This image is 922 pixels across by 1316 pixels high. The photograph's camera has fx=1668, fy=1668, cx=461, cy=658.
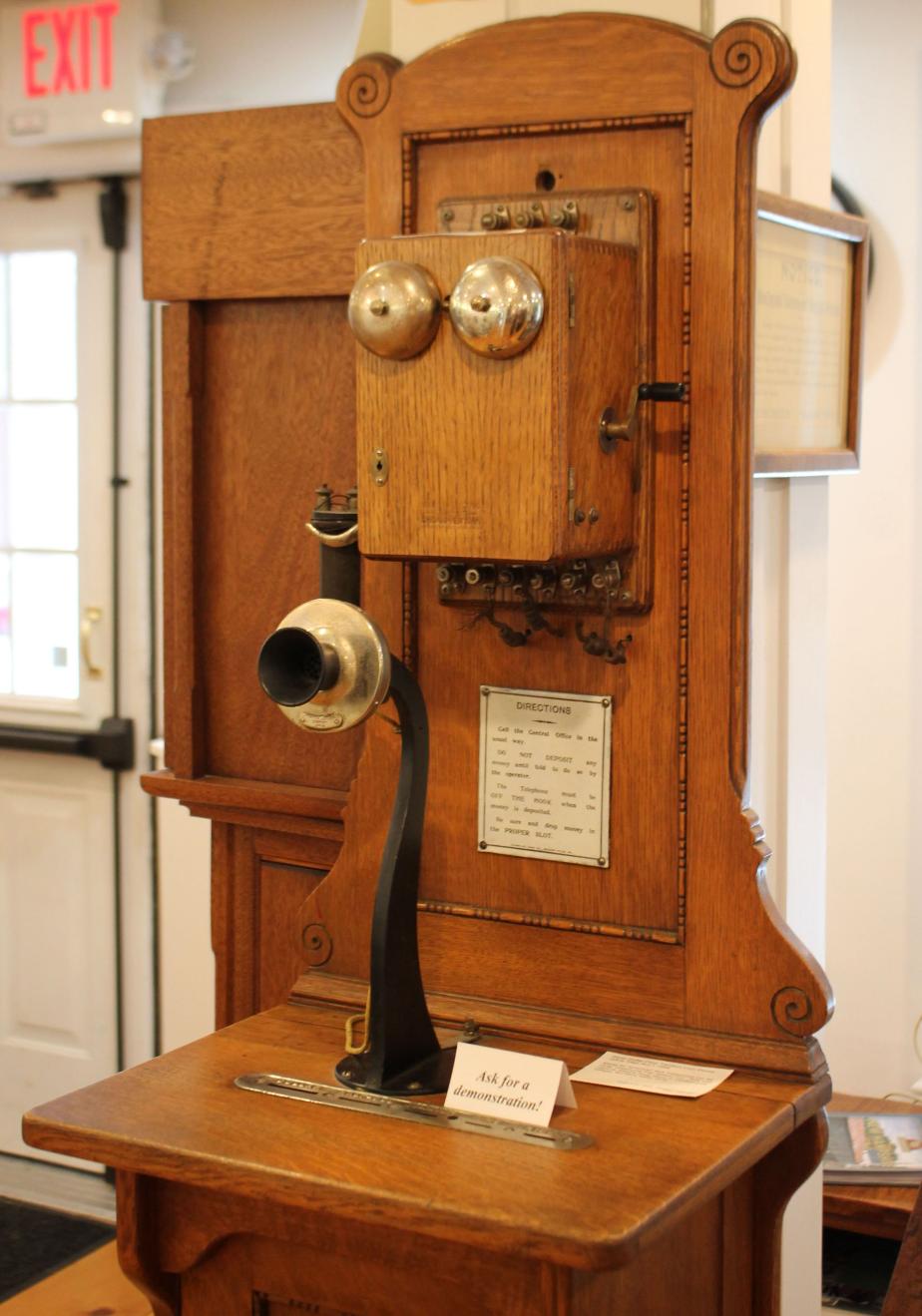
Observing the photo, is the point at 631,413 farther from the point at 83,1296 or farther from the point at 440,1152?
the point at 83,1296

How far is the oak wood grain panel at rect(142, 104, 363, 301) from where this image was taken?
1.98 m

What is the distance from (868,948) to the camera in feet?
10.4

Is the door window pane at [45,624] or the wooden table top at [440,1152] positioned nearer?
the wooden table top at [440,1152]

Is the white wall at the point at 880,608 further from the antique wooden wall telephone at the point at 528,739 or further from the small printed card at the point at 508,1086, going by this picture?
the small printed card at the point at 508,1086

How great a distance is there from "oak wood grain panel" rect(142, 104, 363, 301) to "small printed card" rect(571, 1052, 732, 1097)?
942mm

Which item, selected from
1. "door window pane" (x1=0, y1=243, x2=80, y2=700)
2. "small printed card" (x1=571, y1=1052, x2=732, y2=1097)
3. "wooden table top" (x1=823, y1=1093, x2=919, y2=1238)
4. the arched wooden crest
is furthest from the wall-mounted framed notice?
"door window pane" (x1=0, y1=243, x2=80, y2=700)

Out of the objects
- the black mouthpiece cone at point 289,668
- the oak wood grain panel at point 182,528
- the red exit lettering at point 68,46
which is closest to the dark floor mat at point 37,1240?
the oak wood grain panel at point 182,528

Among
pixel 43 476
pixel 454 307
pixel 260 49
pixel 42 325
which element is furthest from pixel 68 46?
pixel 454 307

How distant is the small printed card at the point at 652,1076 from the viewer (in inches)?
62.5

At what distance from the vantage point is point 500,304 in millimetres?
1508

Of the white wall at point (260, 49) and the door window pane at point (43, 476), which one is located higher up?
the white wall at point (260, 49)

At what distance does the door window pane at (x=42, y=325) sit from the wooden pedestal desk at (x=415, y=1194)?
2.54 m

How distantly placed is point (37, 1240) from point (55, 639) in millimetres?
1382

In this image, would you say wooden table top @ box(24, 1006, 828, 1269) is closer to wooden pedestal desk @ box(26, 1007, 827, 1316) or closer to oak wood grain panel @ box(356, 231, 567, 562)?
wooden pedestal desk @ box(26, 1007, 827, 1316)
